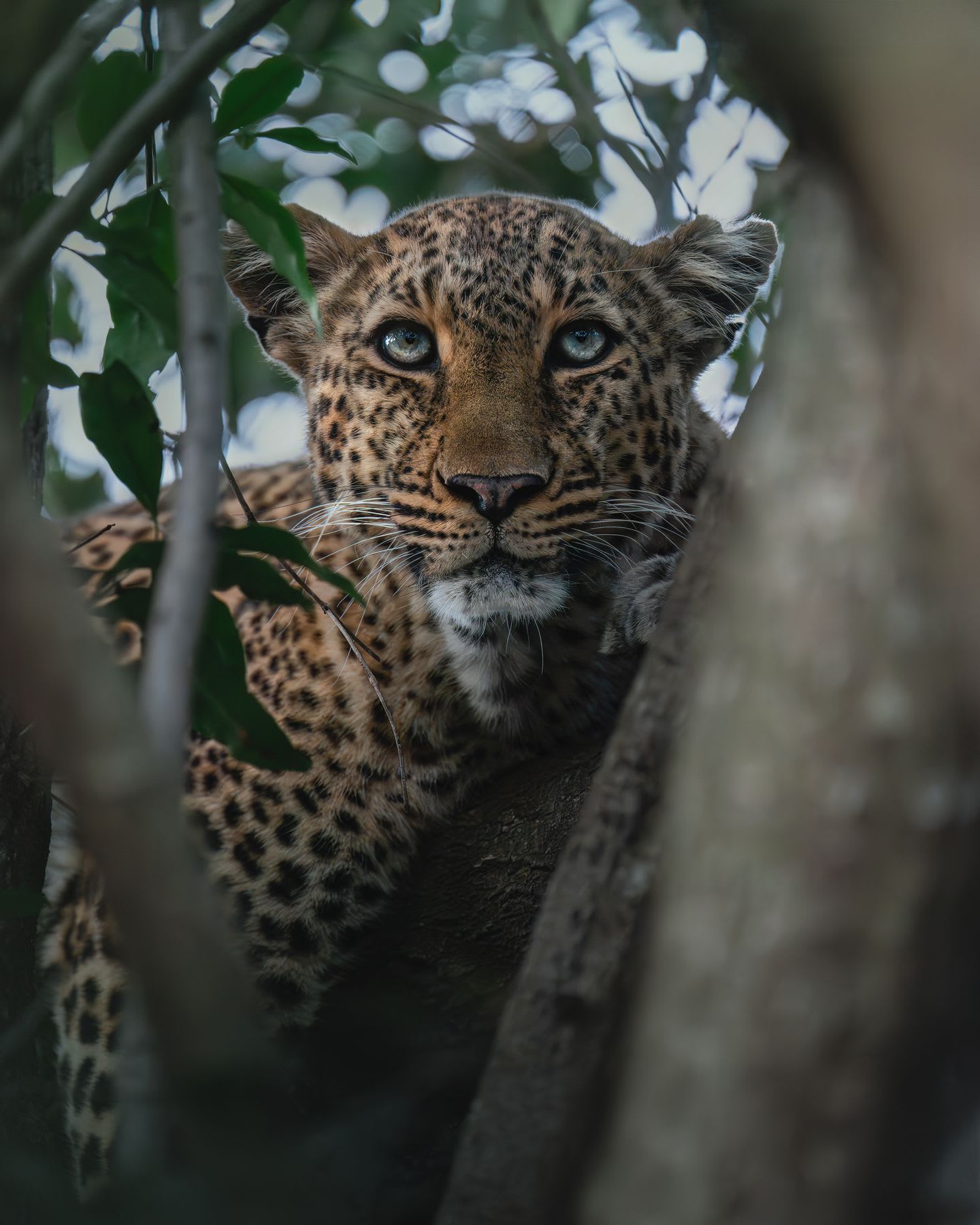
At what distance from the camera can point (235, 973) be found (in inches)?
45.3

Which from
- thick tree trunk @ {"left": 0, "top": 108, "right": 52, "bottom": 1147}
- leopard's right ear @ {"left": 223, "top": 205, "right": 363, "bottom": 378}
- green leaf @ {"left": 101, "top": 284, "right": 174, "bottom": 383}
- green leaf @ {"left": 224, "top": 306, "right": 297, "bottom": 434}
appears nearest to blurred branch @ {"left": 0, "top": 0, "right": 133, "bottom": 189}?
green leaf @ {"left": 101, "top": 284, "right": 174, "bottom": 383}

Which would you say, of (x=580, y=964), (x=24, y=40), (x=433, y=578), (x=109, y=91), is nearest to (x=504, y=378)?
(x=433, y=578)

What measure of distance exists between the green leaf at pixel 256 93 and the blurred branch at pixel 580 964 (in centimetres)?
129

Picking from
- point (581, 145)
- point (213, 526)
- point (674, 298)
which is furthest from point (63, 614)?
point (581, 145)

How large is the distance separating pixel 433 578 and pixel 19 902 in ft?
4.41

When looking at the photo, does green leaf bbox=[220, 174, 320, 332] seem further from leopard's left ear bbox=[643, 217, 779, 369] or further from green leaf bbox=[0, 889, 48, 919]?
leopard's left ear bbox=[643, 217, 779, 369]

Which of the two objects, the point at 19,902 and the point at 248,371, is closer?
the point at 19,902

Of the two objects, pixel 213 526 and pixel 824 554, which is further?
pixel 213 526

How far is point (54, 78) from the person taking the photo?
5.70ft

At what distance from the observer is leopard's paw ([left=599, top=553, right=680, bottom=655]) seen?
3061 millimetres

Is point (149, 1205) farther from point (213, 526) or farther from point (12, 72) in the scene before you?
point (12, 72)

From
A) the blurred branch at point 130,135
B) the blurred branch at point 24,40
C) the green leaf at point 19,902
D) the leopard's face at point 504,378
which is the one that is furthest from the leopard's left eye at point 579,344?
the blurred branch at point 24,40

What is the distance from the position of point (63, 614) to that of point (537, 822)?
7.26 feet

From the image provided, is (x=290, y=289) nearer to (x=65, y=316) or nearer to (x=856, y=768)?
(x=65, y=316)
